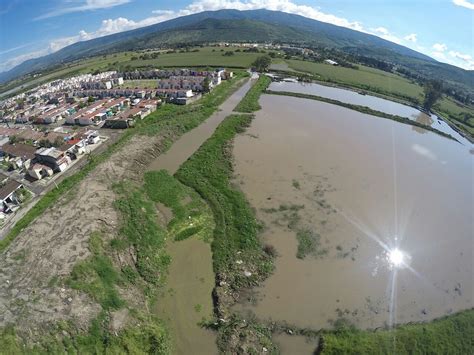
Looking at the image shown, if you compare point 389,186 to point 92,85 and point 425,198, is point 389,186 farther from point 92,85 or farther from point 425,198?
point 92,85

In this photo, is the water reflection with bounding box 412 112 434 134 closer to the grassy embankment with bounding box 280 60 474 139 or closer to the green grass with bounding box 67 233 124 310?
the grassy embankment with bounding box 280 60 474 139

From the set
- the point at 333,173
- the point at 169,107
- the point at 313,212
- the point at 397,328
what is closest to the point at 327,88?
the point at 169,107

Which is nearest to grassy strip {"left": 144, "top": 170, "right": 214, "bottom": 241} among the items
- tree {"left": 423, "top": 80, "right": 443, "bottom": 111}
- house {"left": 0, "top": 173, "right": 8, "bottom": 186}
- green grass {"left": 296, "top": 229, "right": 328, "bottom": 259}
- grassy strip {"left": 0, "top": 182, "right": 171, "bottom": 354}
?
grassy strip {"left": 0, "top": 182, "right": 171, "bottom": 354}

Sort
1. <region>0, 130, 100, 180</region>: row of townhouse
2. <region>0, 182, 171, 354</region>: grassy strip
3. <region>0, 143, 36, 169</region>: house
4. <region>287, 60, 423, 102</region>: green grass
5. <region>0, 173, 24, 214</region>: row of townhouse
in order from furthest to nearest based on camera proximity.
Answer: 1. <region>287, 60, 423, 102</region>: green grass
2. <region>0, 143, 36, 169</region>: house
3. <region>0, 130, 100, 180</region>: row of townhouse
4. <region>0, 173, 24, 214</region>: row of townhouse
5. <region>0, 182, 171, 354</region>: grassy strip

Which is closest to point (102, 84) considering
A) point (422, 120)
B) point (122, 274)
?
point (122, 274)

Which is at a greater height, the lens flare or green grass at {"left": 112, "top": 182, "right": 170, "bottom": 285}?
green grass at {"left": 112, "top": 182, "right": 170, "bottom": 285}

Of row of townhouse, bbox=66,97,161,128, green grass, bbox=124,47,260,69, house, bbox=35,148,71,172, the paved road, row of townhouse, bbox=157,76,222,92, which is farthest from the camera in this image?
green grass, bbox=124,47,260,69
